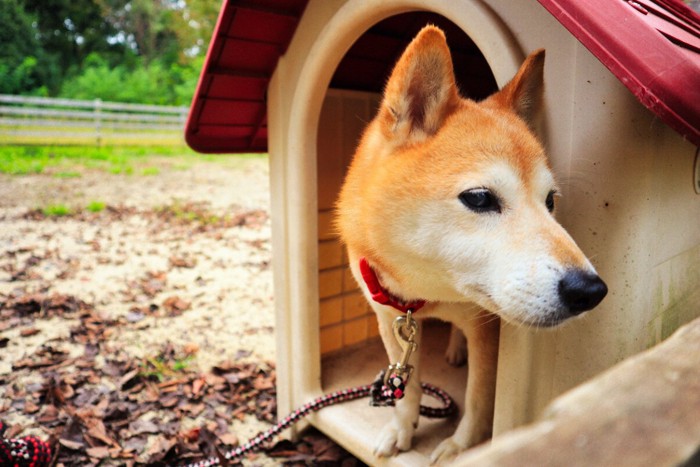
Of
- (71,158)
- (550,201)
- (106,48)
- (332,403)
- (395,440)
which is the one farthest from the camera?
(106,48)

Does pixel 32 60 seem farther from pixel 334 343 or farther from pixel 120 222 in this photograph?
pixel 334 343

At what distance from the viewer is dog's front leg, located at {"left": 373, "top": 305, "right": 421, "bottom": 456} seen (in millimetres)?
1991

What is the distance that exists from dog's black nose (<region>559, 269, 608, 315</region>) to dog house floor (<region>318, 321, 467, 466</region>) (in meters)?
1.09

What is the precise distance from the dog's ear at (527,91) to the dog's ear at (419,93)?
0.18 m

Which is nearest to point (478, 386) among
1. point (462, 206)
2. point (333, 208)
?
point (462, 206)

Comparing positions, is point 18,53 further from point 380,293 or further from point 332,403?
point 380,293

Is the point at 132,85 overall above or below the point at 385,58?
above

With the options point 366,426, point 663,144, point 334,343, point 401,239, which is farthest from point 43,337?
point 663,144

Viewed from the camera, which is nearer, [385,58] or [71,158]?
[385,58]

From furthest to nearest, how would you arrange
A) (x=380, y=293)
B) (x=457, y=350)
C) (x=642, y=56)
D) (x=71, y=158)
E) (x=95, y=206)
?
(x=71, y=158) → (x=95, y=206) → (x=457, y=350) → (x=380, y=293) → (x=642, y=56)

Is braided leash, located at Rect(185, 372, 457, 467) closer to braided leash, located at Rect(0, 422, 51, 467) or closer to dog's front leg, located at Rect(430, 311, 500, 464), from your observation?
dog's front leg, located at Rect(430, 311, 500, 464)

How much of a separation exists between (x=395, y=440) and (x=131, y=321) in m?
2.51

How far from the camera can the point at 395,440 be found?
2016 mm

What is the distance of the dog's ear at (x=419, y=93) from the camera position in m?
1.44
